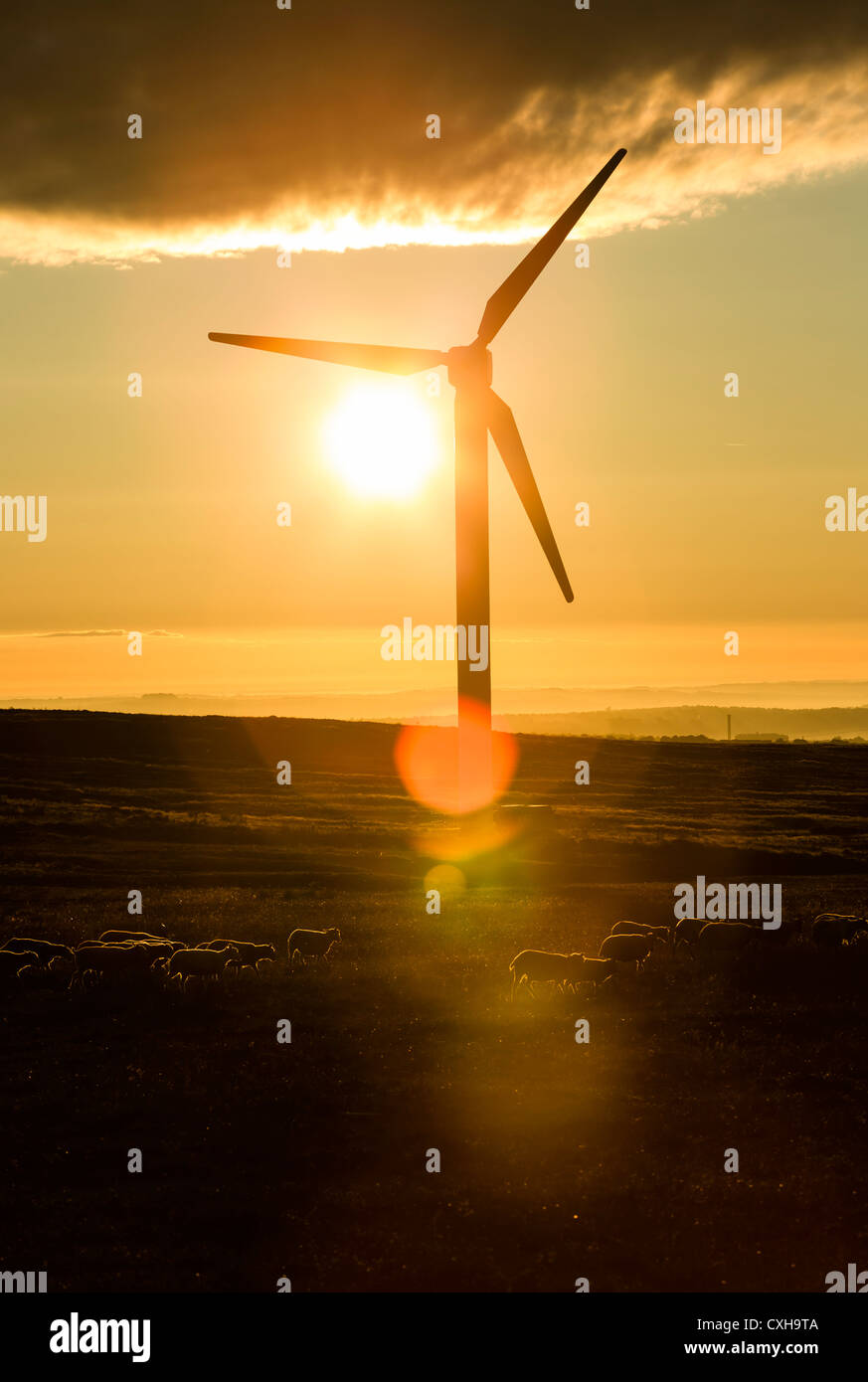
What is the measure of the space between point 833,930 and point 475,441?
60.0 feet

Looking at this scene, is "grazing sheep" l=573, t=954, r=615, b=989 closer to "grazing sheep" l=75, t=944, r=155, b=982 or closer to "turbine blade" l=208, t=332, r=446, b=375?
"grazing sheep" l=75, t=944, r=155, b=982

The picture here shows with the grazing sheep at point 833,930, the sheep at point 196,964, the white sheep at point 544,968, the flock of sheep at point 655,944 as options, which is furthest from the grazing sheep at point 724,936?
the sheep at point 196,964

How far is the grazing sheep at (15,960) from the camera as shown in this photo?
23.0 meters

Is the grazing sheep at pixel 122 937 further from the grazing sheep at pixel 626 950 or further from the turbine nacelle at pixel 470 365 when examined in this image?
the turbine nacelle at pixel 470 365

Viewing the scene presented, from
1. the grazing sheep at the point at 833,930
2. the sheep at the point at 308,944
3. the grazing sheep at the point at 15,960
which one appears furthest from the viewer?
the grazing sheep at the point at 833,930

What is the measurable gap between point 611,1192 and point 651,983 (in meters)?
9.98

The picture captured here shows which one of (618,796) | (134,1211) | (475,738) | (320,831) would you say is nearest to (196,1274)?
(134,1211)

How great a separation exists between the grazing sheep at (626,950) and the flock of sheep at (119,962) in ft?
21.0

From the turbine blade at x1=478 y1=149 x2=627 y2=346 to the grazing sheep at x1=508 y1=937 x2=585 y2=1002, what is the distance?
21698 millimetres

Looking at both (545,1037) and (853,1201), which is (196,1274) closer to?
(853,1201)

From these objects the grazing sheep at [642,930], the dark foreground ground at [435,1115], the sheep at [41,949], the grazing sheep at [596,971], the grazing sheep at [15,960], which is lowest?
the dark foreground ground at [435,1115]

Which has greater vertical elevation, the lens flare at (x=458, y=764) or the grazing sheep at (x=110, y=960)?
the lens flare at (x=458, y=764)

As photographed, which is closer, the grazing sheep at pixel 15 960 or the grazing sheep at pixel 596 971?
the grazing sheep at pixel 596 971

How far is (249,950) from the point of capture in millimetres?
24672
